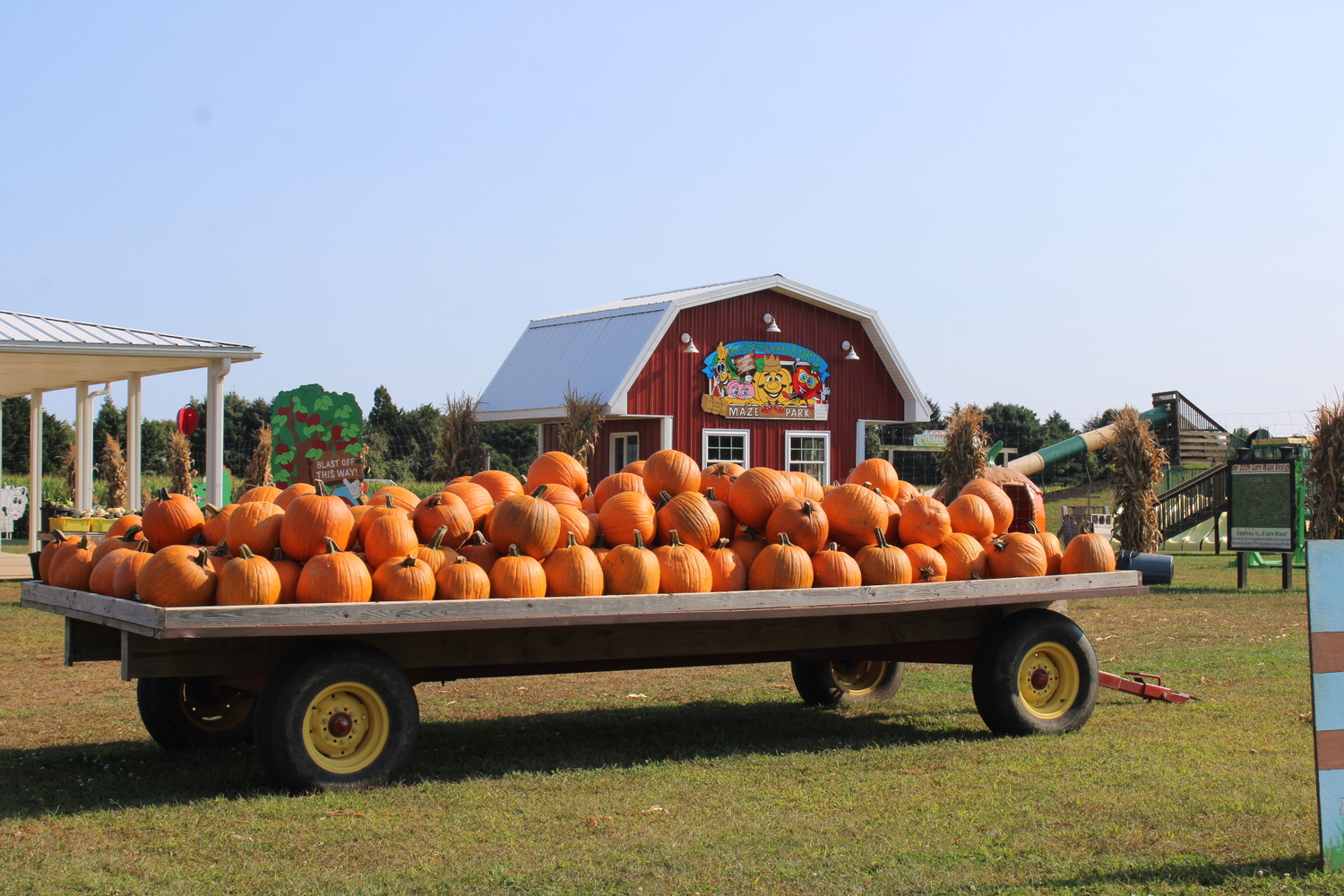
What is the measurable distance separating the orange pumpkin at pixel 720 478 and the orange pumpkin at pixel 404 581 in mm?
2084

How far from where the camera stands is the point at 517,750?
22.8 feet

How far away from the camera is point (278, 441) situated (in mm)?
13070

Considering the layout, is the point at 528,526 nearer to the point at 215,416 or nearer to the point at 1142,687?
the point at 1142,687

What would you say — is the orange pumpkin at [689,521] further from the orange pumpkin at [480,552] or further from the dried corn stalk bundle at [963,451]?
the dried corn stalk bundle at [963,451]

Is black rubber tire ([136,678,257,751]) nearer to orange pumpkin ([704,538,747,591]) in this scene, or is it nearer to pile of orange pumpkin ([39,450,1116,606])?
pile of orange pumpkin ([39,450,1116,606])

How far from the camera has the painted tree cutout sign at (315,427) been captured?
507 inches

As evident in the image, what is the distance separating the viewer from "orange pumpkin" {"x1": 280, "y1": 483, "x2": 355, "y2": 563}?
6.02m

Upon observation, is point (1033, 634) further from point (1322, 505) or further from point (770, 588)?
point (1322, 505)

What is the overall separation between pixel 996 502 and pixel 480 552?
335 centimetres

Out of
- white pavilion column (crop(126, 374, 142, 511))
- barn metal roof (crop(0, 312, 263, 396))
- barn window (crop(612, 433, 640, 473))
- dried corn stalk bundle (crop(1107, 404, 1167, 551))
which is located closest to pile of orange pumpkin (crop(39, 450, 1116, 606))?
barn metal roof (crop(0, 312, 263, 396))

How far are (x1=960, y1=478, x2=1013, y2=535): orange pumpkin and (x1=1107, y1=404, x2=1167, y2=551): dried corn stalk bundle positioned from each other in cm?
1544

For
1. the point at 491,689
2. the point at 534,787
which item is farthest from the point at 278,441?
the point at 534,787

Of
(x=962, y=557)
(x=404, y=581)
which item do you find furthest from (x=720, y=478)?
(x=404, y=581)

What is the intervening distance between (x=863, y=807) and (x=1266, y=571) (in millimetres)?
18228
